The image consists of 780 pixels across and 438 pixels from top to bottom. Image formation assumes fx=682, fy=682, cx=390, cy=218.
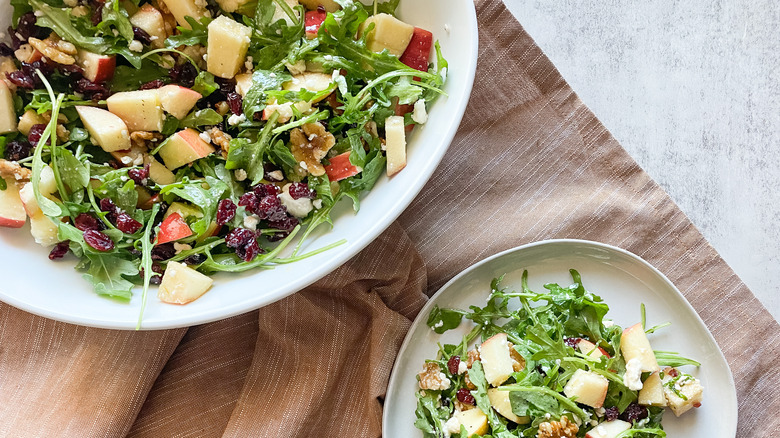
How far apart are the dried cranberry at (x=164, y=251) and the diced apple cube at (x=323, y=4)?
78cm

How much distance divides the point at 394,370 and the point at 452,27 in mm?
1064

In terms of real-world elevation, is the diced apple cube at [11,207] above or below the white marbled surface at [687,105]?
below

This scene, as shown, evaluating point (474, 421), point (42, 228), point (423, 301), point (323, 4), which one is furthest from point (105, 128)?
point (474, 421)

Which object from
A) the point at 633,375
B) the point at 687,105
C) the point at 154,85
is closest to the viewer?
the point at 154,85

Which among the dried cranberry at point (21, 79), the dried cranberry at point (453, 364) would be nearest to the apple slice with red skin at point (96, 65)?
the dried cranberry at point (21, 79)

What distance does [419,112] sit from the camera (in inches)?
73.2

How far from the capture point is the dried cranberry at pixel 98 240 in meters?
1.81

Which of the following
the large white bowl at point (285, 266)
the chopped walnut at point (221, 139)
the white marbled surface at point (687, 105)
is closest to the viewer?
the large white bowl at point (285, 266)

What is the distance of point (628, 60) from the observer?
2.45 meters

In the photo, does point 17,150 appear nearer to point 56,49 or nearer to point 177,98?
point 56,49

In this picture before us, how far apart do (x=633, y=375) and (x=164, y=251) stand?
1.42 m

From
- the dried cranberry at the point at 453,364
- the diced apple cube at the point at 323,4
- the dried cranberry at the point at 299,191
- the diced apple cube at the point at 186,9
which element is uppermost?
the diced apple cube at the point at 323,4

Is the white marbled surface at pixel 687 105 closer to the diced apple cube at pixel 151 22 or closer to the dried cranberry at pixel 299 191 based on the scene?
the dried cranberry at pixel 299 191

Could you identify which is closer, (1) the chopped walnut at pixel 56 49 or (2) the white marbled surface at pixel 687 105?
(1) the chopped walnut at pixel 56 49
